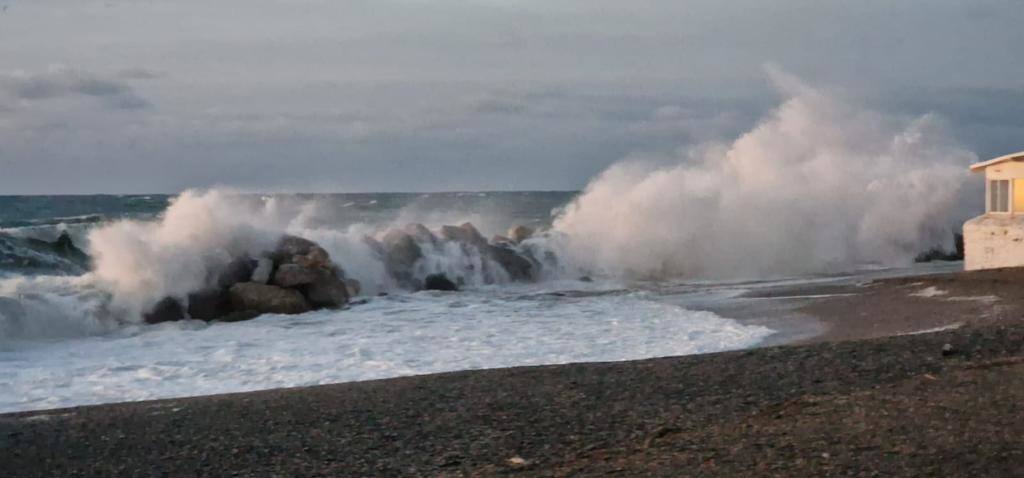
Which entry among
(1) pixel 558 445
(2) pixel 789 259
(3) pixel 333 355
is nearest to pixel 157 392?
(3) pixel 333 355

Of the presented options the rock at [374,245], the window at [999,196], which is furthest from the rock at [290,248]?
the window at [999,196]

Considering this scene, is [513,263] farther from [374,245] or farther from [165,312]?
[165,312]

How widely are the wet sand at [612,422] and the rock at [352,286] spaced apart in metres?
10.5

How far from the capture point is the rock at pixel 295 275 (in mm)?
17814

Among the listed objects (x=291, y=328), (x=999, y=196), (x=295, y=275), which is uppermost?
(x=999, y=196)

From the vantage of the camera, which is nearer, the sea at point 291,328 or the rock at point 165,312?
the sea at point 291,328

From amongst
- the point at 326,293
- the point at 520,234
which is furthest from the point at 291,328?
the point at 520,234

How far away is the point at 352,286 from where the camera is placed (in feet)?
64.5

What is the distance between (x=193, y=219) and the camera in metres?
19.8

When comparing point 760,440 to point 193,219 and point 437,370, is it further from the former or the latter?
point 193,219

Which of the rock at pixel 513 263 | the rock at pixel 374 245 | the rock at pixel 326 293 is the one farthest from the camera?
the rock at pixel 513 263

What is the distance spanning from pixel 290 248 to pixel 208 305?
114 inches

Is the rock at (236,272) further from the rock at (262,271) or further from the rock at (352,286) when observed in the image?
the rock at (352,286)

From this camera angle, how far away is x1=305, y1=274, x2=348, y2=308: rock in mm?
17656
